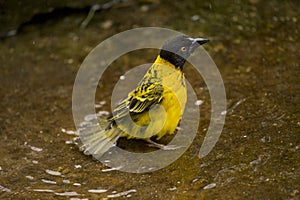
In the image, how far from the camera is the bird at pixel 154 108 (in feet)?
15.2

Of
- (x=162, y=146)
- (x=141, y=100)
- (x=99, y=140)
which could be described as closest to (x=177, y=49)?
(x=141, y=100)

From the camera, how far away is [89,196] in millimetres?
4145

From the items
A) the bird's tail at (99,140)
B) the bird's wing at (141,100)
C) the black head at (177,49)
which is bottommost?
the bird's tail at (99,140)

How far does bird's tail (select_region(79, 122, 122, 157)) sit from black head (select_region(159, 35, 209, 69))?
713mm

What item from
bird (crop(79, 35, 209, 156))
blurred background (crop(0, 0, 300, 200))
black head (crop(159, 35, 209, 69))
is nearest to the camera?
blurred background (crop(0, 0, 300, 200))

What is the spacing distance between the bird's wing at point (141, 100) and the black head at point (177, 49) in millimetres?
247

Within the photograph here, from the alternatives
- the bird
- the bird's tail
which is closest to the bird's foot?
the bird

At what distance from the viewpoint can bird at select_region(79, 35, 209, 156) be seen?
4.63m

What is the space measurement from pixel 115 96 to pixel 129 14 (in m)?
1.57

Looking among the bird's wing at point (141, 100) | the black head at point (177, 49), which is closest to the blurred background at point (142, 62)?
the bird's wing at point (141, 100)

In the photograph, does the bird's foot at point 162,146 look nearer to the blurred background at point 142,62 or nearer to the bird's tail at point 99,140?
the blurred background at point 142,62

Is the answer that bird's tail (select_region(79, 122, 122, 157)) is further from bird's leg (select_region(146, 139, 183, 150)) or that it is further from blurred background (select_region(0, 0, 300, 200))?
bird's leg (select_region(146, 139, 183, 150))

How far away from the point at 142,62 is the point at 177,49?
1.45 m

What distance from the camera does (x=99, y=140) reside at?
4.72 m
